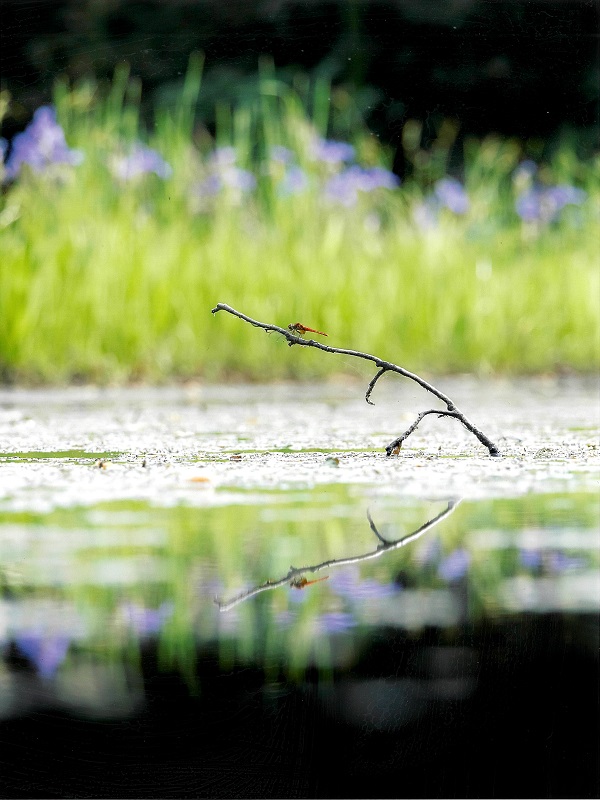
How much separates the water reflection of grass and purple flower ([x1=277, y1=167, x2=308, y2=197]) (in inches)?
153

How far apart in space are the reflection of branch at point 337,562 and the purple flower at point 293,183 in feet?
13.1

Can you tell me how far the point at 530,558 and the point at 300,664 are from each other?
507 millimetres

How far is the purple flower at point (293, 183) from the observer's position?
230 inches

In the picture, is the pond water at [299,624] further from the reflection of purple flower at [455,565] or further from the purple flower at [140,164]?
the purple flower at [140,164]

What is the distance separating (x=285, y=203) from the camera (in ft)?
19.0

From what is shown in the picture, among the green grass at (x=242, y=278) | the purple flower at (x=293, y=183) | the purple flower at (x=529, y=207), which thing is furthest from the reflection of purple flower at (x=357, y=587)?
the purple flower at (x=529, y=207)

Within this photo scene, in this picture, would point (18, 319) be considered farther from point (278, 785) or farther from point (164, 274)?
point (278, 785)

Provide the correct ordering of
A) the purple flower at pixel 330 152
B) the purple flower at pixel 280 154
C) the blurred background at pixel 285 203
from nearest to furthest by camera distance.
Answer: the blurred background at pixel 285 203 < the purple flower at pixel 280 154 < the purple flower at pixel 330 152

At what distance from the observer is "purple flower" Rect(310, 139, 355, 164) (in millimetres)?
6234

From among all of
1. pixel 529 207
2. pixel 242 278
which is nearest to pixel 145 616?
pixel 242 278

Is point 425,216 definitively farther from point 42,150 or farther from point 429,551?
point 429,551

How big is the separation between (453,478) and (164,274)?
2.81m

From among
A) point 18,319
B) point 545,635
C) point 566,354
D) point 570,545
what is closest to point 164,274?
point 18,319

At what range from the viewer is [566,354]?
17.5 ft
